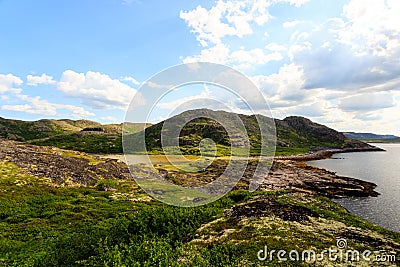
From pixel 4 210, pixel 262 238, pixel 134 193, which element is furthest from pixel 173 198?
pixel 262 238

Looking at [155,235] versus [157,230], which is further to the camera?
[157,230]

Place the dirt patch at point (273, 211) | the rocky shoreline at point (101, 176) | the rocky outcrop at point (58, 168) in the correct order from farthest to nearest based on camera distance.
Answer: the rocky shoreline at point (101, 176), the rocky outcrop at point (58, 168), the dirt patch at point (273, 211)

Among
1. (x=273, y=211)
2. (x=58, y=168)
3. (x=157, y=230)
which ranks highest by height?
(x=273, y=211)

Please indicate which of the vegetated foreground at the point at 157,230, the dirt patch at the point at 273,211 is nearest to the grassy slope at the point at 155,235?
the vegetated foreground at the point at 157,230

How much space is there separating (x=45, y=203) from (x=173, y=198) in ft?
94.4

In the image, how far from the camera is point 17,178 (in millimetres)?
58844

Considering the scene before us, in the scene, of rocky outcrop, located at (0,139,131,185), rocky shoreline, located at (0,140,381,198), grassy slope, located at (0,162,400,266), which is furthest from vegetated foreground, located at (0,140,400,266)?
rocky shoreline, located at (0,140,381,198)

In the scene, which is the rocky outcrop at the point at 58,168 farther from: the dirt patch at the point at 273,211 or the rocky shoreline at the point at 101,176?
the dirt patch at the point at 273,211

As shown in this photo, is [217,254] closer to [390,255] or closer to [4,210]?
[390,255]

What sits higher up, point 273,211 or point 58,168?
point 273,211

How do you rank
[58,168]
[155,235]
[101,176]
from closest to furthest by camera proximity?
[155,235] < [58,168] < [101,176]

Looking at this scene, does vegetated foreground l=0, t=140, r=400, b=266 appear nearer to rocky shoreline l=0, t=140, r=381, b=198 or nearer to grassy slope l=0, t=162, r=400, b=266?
grassy slope l=0, t=162, r=400, b=266

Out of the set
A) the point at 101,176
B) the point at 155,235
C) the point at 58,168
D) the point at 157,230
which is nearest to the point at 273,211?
the point at 157,230

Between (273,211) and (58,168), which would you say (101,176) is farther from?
(273,211)
